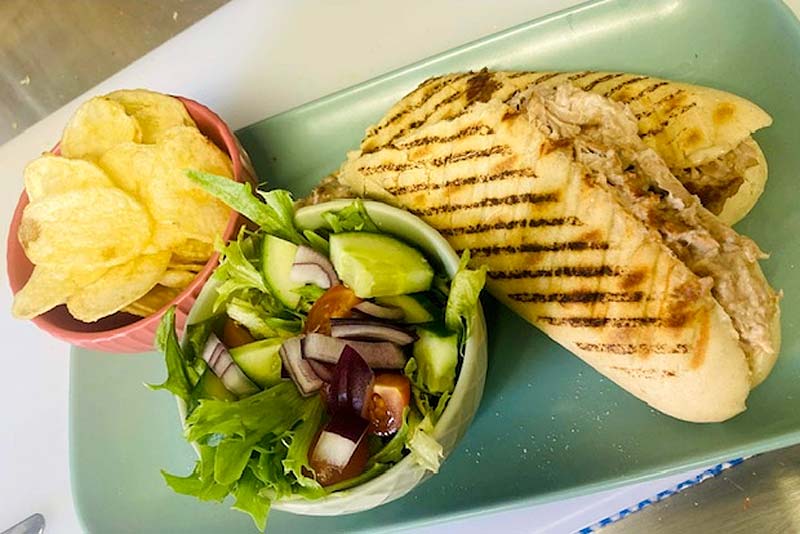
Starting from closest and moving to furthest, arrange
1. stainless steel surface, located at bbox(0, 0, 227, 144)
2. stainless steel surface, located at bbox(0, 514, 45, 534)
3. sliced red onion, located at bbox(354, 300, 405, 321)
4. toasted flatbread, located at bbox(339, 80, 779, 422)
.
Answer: toasted flatbread, located at bbox(339, 80, 779, 422) < sliced red onion, located at bbox(354, 300, 405, 321) < stainless steel surface, located at bbox(0, 514, 45, 534) < stainless steel surface, located at bbox(0, 0, 227, 144)

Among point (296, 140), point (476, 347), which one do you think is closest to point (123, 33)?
point (296, 140)

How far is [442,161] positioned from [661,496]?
2.12 ft

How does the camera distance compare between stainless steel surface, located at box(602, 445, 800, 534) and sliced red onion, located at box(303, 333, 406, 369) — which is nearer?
sliced red onion, located at box(303, 333, 406, 369)

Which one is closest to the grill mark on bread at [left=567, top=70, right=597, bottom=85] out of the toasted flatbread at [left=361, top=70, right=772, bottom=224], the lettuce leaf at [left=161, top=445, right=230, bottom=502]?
the toasted flatbread at [left=361, top=70, right=772, bottom=224]

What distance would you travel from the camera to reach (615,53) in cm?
142

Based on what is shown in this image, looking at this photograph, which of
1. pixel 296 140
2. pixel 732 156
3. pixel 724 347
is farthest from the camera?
pixel 296 140

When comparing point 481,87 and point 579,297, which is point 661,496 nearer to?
point 579,297

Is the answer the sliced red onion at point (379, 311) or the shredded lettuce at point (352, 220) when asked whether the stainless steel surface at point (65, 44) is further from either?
the sliced red onion at point (379, 311)

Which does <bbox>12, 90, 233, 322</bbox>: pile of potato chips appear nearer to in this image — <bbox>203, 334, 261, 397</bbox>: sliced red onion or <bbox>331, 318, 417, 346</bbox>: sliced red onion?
<bbox>203, 334, 261, 397</bbox>: sliced red onion

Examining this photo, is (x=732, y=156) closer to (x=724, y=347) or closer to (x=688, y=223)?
(x=688, y=223)

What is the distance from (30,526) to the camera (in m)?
1.66

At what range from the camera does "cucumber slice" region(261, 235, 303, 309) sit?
1294 millimetres

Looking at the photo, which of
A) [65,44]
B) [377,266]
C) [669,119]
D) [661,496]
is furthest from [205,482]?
[65,44]

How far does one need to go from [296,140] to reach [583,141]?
63 cm
